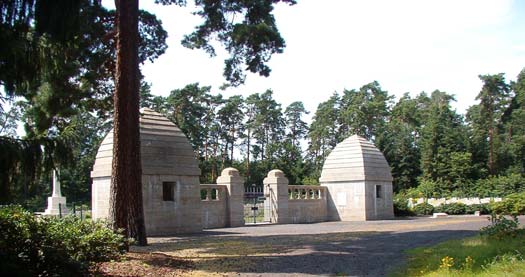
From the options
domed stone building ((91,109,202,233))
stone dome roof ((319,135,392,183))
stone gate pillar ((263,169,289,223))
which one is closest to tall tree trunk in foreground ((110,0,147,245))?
domed stone building ((91,109,202,233))

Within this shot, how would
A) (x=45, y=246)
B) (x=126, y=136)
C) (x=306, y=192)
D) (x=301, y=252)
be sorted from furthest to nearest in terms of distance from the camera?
(x=306, y=192), (x=301, y=252), (x=126, y=136), (x=45, y=246)

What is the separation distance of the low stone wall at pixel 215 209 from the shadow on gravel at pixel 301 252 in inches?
238

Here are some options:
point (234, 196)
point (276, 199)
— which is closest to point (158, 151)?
point (234, 196)

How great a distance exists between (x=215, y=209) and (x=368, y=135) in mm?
43222

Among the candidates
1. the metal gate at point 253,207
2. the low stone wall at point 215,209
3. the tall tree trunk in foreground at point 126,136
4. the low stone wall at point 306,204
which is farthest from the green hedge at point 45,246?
the low stone wall at point 306,204

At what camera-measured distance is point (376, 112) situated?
219 ft

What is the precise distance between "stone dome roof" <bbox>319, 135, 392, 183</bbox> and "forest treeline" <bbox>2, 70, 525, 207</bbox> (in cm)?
1453

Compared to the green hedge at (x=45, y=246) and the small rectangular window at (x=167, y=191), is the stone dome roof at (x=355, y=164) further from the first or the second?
the green hedge at (x=45, y=246)

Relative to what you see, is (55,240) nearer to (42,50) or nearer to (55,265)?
(55,265)

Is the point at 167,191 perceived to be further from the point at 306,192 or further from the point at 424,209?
the point at 424,209

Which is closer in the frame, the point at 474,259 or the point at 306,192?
the point at 474,259

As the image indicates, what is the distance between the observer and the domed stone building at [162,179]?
2062cm

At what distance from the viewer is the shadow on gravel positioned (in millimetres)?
11195

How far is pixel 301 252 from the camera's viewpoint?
14016 mm
